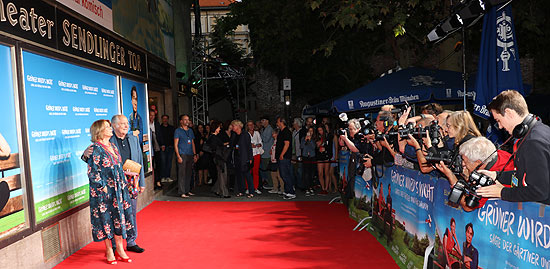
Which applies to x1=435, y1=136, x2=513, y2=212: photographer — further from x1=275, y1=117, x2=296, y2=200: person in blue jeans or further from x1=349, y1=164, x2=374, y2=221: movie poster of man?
x1=275, y1=117, x2=296, y2=200: person in blue jeans

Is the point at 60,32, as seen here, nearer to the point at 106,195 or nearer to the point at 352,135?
the point at 106,195

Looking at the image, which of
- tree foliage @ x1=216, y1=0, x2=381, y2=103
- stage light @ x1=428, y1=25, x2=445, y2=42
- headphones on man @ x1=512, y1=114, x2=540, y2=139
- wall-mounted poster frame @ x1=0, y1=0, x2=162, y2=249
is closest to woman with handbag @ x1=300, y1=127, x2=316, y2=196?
tree foliage @ x1=216, y1=0, x2=381, y2=103

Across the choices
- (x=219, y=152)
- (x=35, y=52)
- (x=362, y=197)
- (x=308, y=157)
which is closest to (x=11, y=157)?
(x=35, y=52)

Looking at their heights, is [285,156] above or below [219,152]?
below

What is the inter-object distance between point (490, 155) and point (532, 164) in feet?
1.40

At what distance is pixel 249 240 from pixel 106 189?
2.42 m

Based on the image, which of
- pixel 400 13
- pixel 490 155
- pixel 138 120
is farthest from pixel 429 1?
pixel 490 155

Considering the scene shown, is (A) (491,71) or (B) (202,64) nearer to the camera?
(A) (491,71)

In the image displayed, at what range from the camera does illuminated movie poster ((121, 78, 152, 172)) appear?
10109 millimetres

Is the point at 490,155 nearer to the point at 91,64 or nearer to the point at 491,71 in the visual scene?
the point at 491,71

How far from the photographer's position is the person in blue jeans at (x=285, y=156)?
37.6 feet

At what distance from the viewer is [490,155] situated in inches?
144

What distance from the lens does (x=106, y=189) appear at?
6.04m

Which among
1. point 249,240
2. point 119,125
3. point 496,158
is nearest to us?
point 496,158
